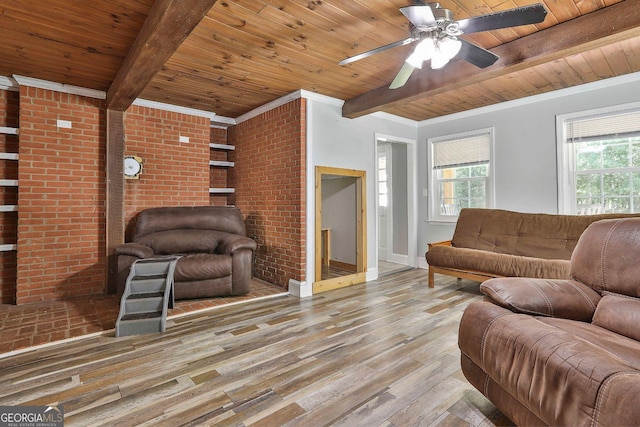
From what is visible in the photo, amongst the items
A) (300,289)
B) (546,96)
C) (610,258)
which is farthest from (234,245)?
(546,96)

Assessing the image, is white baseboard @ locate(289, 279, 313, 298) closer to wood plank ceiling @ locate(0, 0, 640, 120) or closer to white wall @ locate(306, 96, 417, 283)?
white wall @ locate(306, 96, 417, 283)

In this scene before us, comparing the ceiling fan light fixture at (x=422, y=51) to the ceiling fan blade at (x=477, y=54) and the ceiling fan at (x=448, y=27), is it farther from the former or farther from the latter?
the ceiling fan blade at (x=477, y=54)

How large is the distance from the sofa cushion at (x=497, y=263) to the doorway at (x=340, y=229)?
1018 mm

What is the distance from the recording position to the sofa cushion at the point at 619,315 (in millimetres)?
1444

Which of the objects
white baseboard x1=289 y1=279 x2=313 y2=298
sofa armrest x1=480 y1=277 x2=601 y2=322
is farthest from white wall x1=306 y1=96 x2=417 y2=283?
sofa armrest x1=480 y1=277 x2=601 y2=322

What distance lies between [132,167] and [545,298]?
449 centimetres

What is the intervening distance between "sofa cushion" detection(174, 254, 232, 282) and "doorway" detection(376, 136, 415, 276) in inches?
106

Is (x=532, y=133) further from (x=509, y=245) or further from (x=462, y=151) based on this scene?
(x=509, y=245)

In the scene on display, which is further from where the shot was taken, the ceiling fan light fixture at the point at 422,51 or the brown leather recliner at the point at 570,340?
the ceiling fan light fixture at the point at 422,51

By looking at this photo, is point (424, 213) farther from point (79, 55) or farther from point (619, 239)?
point (79, 55)

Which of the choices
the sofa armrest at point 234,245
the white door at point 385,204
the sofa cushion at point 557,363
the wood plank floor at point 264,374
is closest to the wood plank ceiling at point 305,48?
the sofa armrest at point 234,245

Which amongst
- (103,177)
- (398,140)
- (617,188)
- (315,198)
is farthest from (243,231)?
(617,188)

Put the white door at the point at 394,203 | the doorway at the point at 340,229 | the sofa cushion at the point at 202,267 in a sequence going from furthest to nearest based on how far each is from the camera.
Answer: the white door at the point at 394,203
the doorway at the point at 340,229
the sofa cushion at the point at 202,267

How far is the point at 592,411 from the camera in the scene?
1020mm
